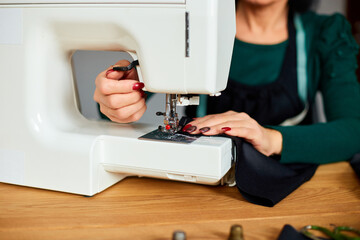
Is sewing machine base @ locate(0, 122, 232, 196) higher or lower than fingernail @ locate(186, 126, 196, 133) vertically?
lower

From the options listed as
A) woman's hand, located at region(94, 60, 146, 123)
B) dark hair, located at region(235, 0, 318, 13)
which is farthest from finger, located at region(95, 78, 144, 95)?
dark hair, located at region(235, 0, 318, 13)

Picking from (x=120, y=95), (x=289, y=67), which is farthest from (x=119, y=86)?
(x=289, y=67)

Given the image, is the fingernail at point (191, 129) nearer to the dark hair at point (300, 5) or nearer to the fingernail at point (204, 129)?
the fingernail at point (204, 129)

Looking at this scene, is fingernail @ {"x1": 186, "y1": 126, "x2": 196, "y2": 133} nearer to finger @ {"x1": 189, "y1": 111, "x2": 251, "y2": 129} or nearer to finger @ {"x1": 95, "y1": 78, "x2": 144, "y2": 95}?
finger @ {"x1": 189, "y1": 111, "x2": 251, "y2": 129}

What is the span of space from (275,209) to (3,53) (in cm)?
75

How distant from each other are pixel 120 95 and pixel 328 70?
913 millimetres

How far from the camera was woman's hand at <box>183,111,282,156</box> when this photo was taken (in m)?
0.89

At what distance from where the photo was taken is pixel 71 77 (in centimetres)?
102

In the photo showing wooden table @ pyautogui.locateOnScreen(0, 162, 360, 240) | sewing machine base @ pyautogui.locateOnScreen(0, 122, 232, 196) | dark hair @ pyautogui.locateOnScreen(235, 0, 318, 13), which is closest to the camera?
wooden table @ pyautogui.locateOnScreen(0, 162, 360, 240)

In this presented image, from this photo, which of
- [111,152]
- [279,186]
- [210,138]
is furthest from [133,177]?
[279,186]

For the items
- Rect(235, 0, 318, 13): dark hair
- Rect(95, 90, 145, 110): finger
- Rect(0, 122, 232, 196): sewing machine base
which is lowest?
Rect(0, 122, 232, 196): sewing machine base

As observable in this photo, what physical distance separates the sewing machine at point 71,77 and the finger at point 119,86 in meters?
0.05

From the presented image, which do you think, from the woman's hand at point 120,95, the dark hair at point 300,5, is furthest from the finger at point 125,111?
the dark hair at point 300,5

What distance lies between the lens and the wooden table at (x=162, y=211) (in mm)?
696
